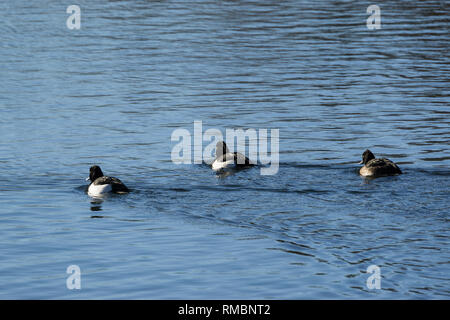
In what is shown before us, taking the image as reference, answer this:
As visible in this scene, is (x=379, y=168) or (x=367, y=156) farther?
(x=367, y=156)

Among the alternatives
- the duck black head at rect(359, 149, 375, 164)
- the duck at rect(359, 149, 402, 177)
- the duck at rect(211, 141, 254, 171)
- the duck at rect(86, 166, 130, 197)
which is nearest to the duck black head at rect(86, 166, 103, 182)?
the duck at rect(86, 166, 130, 197)

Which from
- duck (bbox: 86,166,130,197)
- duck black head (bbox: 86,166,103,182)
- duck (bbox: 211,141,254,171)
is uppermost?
duck (bbox: 211,141,254,171)

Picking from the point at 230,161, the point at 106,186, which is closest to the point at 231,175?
the point at 230,161

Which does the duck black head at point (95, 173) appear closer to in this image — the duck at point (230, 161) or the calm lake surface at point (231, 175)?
the calm lake surface at point (231, 175)

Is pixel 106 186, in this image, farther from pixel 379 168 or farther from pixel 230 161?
pixel 379 168

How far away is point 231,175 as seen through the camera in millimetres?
23562

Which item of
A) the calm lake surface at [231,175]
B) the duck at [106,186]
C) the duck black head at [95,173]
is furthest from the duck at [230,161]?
the duck black head at [95,173]

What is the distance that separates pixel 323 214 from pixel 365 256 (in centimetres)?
286

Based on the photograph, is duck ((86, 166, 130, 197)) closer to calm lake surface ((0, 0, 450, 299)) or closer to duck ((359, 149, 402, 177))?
calm lake surface ((0, 0, 450, 299))

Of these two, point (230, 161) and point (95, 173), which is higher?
point (230, 161)

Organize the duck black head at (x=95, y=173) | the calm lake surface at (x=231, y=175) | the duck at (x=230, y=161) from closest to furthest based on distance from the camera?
the calm lake surface at (x=231, y=175) → the duck black head at (x=95, y=173) → the duck at (x=230, y=161)

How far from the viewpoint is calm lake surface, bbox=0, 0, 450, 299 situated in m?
16.7

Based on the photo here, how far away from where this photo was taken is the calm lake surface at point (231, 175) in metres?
16.7
